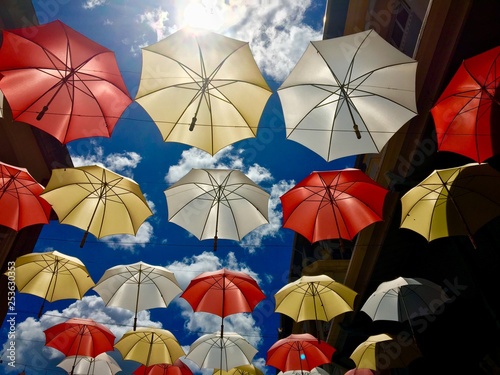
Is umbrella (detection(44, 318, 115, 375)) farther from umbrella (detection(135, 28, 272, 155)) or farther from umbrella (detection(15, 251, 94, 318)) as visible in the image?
umbrella (detection(135, 28, 272, 155))

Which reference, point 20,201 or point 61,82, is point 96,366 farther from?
point 61,82

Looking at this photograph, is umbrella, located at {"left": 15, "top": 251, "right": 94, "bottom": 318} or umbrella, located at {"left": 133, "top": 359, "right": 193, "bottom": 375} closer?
umbrella, located at {"left": 15, "top": 251, "right": 94, "bottom": 318}

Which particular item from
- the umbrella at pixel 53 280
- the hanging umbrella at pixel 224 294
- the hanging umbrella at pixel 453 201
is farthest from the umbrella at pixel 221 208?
the hanging umbrella at pixel 453 201

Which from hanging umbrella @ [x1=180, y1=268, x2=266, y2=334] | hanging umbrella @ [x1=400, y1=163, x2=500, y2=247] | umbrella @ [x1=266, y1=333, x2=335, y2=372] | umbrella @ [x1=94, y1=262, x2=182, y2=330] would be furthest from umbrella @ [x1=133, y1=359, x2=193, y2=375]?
hanging umbrella @ [x1=400, y1=163, x2=500, y2=247]

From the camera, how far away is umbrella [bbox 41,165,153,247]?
26.3 feet

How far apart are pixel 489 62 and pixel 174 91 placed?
19.4 ft

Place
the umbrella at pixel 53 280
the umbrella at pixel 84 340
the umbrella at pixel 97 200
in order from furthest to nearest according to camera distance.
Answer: the umbrella at pixel 84 340, the umbrella at pixel 53 280, the umbrella at pixel 97 200

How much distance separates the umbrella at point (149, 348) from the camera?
12.2 meters

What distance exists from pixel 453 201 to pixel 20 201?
34.3 feet

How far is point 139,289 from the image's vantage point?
1112 centimetres

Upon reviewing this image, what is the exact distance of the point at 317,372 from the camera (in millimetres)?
14883

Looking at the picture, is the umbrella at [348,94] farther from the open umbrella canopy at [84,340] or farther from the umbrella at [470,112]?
the open umbrella canopy at [84,340]

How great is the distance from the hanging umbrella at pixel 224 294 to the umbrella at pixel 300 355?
3221 mm

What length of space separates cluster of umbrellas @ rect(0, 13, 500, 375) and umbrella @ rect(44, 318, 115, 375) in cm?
188
